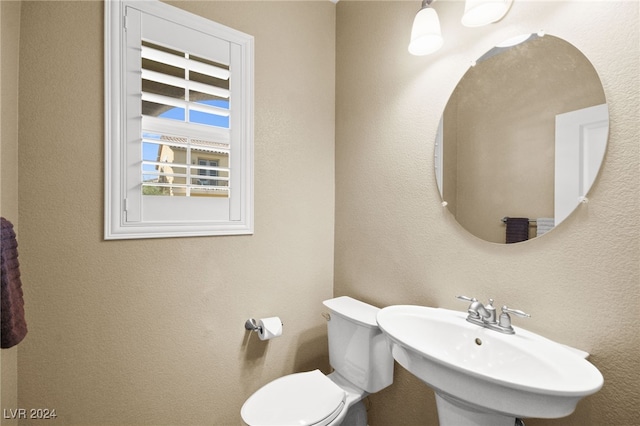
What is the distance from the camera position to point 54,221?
1.21 m

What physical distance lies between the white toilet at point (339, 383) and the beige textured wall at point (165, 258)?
1.07ft

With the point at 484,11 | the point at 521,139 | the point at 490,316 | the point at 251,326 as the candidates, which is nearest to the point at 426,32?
the point at 484,11

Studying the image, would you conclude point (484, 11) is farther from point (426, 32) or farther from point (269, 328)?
point (269, 328)

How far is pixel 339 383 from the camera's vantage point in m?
1.56

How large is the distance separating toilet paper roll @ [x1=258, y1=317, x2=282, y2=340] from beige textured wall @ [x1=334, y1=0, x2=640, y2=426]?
491 millimetres

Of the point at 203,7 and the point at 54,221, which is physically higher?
the point at 203,7

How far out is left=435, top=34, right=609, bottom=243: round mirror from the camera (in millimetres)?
975

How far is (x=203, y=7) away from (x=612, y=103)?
69.5 inches

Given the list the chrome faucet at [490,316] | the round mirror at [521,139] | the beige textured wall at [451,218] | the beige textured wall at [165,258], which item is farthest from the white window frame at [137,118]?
the chrome faucet at [490,316]

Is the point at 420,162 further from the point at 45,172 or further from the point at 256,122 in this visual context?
the point at 45,172

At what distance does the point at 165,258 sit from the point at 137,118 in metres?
0.66

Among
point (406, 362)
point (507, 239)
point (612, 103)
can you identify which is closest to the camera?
point (612, 103)

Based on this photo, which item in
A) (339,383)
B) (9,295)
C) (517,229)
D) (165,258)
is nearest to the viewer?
(9,295)

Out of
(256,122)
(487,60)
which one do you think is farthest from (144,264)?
(487,60)
